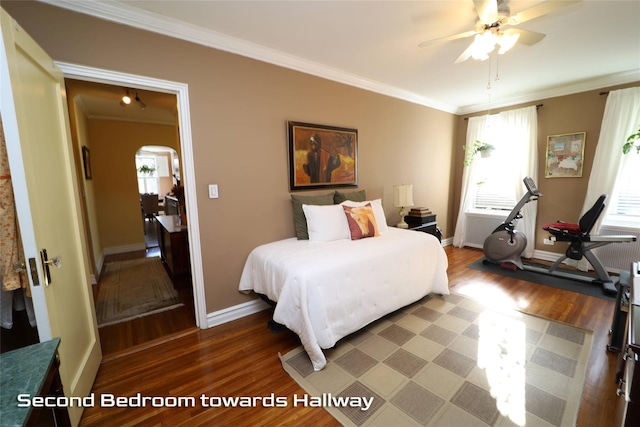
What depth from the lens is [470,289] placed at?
3.18m

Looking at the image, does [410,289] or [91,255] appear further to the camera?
[91,255]

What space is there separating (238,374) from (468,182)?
187 inches

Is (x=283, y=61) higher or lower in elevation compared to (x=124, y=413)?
higher

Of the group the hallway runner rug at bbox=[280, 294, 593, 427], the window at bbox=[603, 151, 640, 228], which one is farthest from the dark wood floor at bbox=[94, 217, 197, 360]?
the window at bbox=[603, 151, 640, 228]

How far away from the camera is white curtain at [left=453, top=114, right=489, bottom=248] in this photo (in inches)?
184

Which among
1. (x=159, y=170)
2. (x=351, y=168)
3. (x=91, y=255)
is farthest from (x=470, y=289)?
(x=159, y=170)

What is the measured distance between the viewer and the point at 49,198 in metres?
1.43

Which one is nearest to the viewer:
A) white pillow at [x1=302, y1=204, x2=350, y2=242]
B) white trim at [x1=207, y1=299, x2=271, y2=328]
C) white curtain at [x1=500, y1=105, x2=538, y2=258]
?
white trim at [x1=207, y1=299, x2=271, y2=328]

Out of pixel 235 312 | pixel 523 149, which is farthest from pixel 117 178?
pixel 523 149

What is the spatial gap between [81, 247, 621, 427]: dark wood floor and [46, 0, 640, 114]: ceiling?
2535mm

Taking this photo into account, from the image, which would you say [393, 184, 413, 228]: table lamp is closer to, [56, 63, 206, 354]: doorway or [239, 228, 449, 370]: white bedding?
[239, 228, 449, 370]: white bedding

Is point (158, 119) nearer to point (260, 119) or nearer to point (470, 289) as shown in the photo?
point (260, 119)

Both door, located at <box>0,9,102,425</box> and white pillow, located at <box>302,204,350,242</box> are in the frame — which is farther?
white pillow, located at <box>302,204,350,242</box>

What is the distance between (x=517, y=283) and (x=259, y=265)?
3.21 metres
